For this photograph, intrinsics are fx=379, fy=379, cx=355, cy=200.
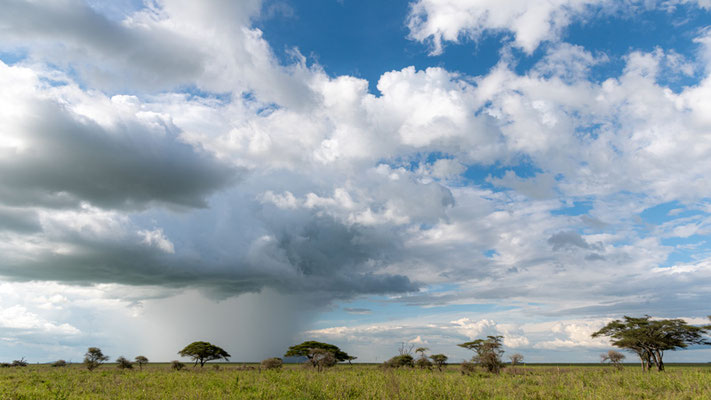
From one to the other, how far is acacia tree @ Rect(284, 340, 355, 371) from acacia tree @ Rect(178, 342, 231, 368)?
48.4 ft

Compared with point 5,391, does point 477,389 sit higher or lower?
lower

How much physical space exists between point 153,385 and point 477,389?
22724 mm

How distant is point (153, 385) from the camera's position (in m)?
27.4

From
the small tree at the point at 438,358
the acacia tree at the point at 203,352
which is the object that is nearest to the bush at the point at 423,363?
the small tree at the point at 438,358

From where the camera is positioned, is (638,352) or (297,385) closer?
(297,385)

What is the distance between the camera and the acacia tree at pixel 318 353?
5988 centimetres

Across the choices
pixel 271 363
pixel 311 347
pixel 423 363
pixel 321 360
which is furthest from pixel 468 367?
pixel 311 347

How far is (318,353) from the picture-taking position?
203 feet

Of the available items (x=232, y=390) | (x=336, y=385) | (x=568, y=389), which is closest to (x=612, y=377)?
(x=568, y=389)

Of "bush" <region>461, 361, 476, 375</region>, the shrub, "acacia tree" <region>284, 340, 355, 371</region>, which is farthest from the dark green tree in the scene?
"bush" <region>461, 361, 476, 375</region>

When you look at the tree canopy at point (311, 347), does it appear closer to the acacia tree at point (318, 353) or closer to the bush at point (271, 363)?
the acacia tree at point (318, 353)

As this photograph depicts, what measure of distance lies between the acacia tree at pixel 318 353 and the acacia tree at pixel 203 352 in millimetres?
14756

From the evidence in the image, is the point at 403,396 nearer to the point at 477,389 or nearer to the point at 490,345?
the point at 477,389

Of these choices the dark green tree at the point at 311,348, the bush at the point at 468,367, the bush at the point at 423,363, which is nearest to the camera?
the bush at the point at 468,367
